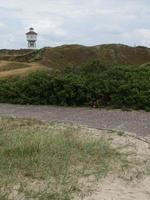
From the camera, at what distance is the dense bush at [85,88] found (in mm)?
15914

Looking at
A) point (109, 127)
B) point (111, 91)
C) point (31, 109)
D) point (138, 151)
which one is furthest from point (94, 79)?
point (138, 151)

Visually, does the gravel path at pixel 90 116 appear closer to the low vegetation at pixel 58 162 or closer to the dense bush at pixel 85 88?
the dense bush at pixel 85 88

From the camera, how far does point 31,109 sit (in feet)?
51.5

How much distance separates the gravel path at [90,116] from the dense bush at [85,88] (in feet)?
1.57

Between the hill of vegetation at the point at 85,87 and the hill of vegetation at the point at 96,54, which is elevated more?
the hill of vegetation at the point at 96,54

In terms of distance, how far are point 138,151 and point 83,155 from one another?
1230 millimetres

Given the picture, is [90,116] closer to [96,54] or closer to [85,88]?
[85,88]

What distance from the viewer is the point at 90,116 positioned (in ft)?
47.2

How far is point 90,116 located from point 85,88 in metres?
1.89

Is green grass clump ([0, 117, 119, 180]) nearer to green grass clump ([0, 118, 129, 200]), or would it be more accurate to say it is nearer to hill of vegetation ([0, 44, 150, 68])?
green grass clump ([0, 118, 129, 200])

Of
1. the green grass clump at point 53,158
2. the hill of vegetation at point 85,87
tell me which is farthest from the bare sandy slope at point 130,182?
the hill of vegetation at point 85,87

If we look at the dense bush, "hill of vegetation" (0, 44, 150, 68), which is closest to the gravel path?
the dense bush

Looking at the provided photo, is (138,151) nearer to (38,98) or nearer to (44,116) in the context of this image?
(44,116)

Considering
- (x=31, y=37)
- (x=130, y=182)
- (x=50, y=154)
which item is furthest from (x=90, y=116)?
(x=31, y=37)
